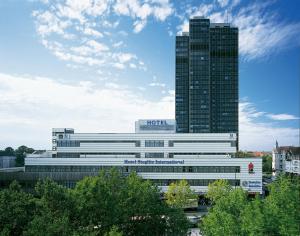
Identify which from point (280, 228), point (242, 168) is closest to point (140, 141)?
point (242, 168)

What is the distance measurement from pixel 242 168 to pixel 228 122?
93253 millimetres

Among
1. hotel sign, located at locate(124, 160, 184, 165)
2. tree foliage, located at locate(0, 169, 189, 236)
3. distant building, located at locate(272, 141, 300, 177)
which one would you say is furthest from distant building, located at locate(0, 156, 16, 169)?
distant building, located at locate(272, 141, 300, 177)

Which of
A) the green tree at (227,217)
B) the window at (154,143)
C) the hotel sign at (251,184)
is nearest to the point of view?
the green tree at (227,217)

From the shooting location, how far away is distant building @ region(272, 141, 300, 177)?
141625 mm

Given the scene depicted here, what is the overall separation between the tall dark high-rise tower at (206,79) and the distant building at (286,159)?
2317 cm

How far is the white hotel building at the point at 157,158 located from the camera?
246 feet

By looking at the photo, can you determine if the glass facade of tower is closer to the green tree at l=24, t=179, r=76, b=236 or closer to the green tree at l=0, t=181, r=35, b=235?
the green tree at l=24, t=179, r=76, b=236

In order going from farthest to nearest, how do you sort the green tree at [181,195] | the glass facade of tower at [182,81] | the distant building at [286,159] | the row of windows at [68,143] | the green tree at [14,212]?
the glass facade of tower at [182,81] < the distant building at [286,159] < the row of windows at [68,143] < the green tree at [181,195] < the green tree at [14,212]

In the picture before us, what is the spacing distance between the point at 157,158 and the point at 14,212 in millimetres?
47567

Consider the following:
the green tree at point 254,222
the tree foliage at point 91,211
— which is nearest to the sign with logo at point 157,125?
the tree foliage at point 91,211

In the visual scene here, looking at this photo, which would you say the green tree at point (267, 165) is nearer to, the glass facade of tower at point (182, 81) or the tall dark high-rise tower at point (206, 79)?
the tall dark high-rise tower at point (206, 79)

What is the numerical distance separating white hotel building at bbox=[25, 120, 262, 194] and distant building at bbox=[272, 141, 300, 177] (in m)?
72.9

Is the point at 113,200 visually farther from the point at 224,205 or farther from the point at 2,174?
the point at 2,174

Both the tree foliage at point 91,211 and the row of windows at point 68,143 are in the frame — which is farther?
the row of windows at point 68,143
